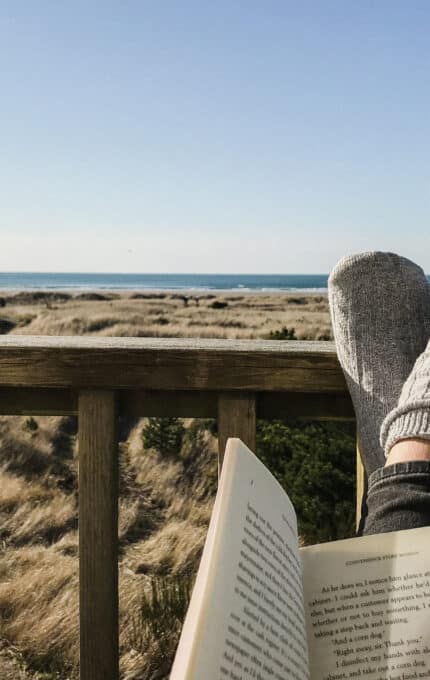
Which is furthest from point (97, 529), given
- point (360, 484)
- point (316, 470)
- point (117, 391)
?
point (316, 470)

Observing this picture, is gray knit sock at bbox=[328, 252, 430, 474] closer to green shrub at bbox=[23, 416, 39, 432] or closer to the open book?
the open book

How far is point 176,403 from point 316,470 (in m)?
2.21

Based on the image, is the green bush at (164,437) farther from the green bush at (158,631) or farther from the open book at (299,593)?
the open book at (299,593)

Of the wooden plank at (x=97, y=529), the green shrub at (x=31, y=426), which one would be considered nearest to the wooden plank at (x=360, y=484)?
the wooden plank at (x=97, y=529)

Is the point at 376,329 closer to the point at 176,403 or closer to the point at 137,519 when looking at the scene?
the point at 176,403

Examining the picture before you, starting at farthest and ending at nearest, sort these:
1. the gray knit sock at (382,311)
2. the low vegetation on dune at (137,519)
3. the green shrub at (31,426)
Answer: the green shrub at (31,426) → the low vegetation on dune at (137,519) → the gray knit sock at (382,311)

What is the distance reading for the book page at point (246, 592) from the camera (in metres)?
0.40

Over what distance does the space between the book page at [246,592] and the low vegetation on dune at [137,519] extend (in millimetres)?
1224

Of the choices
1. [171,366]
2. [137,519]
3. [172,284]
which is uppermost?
[172,284]

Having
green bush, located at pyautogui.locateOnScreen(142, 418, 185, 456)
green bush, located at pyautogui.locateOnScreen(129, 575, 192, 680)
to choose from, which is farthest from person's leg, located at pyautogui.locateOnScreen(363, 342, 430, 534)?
green bush, located at pyautogui.locateOnScreen(142, 418, 185, 456)

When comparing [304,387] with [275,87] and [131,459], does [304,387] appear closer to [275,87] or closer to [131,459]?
[131,459]

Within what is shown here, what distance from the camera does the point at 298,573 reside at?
1.85 feet

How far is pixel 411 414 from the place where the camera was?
2.95 feet

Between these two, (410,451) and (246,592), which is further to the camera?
(410,451)
